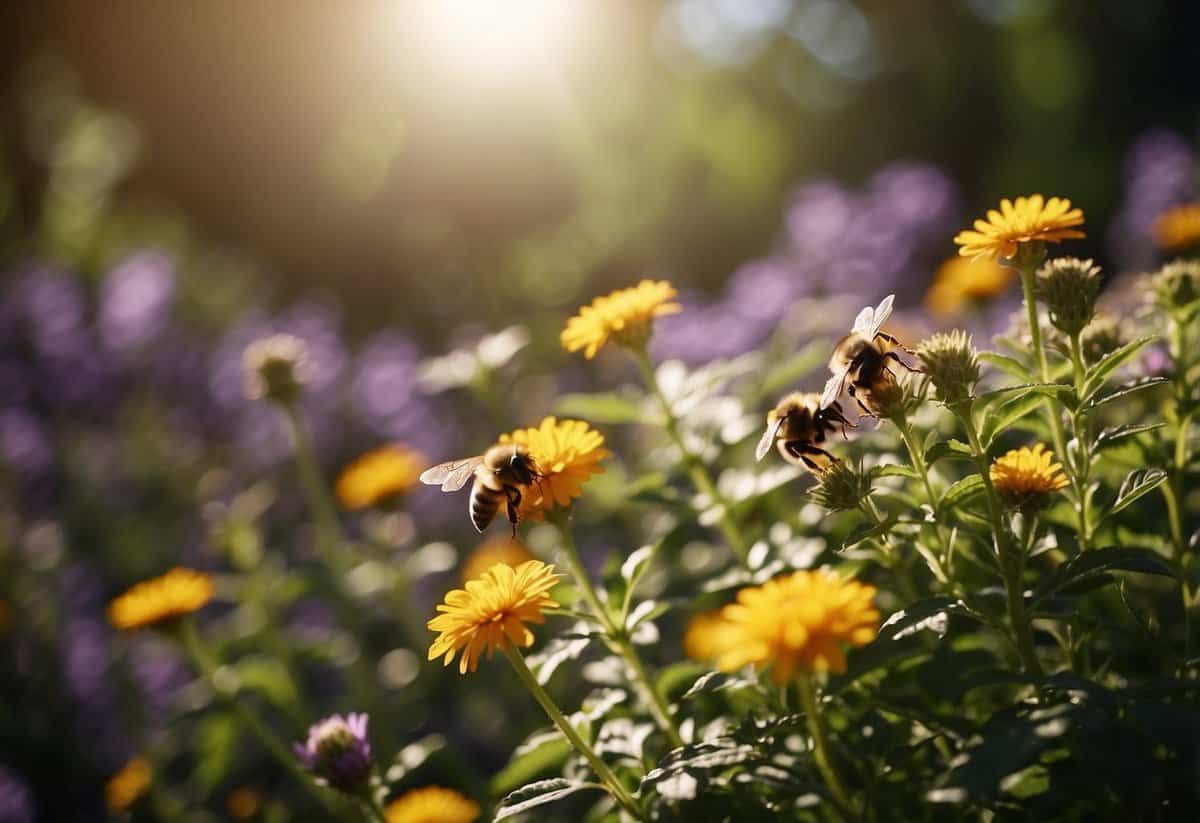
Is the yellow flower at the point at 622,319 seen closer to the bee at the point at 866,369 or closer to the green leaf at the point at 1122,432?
the bee at the point at 866,369

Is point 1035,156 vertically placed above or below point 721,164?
below

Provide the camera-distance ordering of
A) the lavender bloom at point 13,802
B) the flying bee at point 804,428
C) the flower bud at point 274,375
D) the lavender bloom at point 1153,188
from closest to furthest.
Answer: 1. the flying bee at point 804,428
2. the flower bud at point 274,375
3. the lavender bloom at point 13,802
4. the lavender bloom at point 1153,188

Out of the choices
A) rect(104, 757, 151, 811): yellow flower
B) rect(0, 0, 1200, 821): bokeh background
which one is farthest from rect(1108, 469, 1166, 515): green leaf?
rect(104, 757, 151, 811): yellow flower

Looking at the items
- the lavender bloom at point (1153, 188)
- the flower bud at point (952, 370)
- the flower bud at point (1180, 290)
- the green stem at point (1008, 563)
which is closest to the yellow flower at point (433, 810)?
the green stem at point (1008, 563)

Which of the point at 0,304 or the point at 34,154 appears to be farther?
the point at 34,154

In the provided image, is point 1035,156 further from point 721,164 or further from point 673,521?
point 673,521

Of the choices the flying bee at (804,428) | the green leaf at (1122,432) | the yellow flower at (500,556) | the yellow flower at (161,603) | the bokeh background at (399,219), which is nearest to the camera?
the green leaf at (1122,432)

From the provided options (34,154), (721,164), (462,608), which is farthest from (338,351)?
(34,154)
